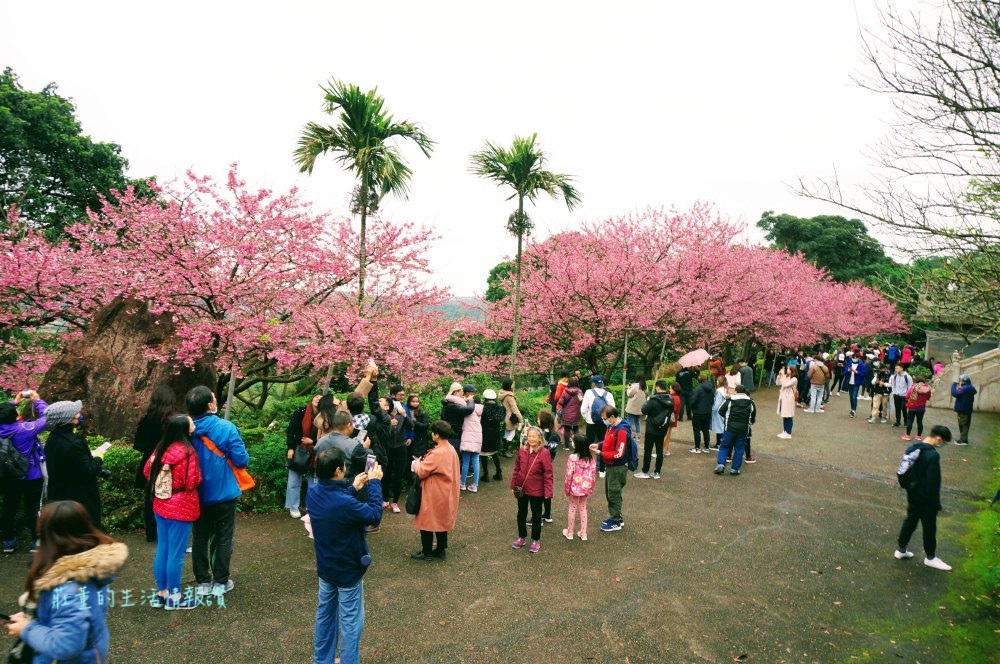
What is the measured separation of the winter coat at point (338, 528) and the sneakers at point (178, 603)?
6.26 ft

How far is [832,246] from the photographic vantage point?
4319cm

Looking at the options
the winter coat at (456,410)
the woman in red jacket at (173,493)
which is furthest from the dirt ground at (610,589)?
the winter coat at (456,410)

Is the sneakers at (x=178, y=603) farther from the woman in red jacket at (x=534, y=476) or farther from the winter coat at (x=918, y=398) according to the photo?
the winter coat at (x=918, y=398)

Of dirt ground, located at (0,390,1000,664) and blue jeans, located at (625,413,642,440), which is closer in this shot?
dirt ground, located at (0,390,1000,664)

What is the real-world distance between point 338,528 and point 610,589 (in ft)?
10.3

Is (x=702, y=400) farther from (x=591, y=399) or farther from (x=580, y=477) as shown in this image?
(x=580, y=477)

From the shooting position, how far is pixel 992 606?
514 centimetres

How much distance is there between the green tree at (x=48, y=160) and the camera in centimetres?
1535

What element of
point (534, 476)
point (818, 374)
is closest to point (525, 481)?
point (534, 476)

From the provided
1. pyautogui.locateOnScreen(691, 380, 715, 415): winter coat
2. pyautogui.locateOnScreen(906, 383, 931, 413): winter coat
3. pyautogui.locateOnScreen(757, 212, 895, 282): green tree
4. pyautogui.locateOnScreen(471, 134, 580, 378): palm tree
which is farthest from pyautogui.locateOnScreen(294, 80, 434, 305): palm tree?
pyautogui.locateOnScreen(757, 212, 895, 282): green tree

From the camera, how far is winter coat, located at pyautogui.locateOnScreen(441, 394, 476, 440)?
7602mm

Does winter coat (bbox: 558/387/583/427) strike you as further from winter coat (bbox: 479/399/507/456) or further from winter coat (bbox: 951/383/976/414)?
winter coat (bbox: 951/383/976/414)

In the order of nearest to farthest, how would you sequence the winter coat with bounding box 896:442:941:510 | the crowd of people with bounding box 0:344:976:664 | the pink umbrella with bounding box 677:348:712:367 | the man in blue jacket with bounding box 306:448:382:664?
the crowd of people with bounding box 0:344:976:664 → the man in blue jacket with bounding box 306:448:382:664 → the winter coat with bounding box 896:442:941:510 → the pink umbrella with bounding box 677:348:712:367

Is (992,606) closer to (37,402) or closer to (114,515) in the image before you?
(114,515)
